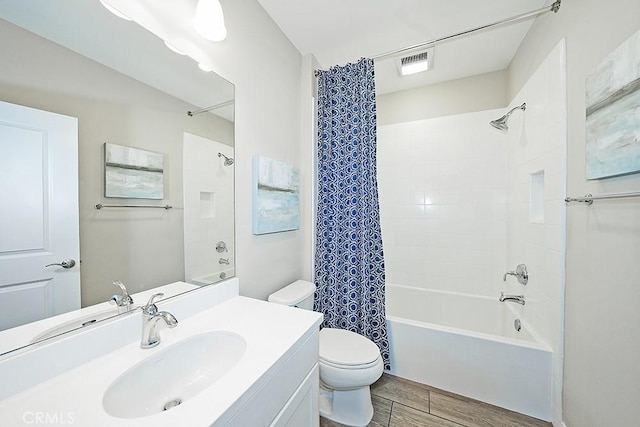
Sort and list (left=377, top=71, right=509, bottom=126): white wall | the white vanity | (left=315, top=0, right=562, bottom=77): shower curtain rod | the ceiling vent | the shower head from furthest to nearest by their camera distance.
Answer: (left=377, top=71, right=509, bottom=126): white wall, the ceiling vent, (left=315, top=0, right=562, bottom=77): shower curtain rod, the shower head, the white vanity

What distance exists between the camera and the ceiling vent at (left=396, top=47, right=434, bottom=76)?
77.5 inches

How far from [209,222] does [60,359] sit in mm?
675

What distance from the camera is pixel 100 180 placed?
804 mm

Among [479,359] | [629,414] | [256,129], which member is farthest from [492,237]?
[256,129]

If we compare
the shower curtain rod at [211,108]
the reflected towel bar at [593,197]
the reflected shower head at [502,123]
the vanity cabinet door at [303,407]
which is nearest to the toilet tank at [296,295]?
the vanity cabinet door at [303,407]

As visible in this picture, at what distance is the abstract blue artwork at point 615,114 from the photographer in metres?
0.87

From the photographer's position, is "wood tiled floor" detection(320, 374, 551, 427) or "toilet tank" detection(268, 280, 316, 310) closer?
"wood tiled floor" detection(320, 374, 551, 427)

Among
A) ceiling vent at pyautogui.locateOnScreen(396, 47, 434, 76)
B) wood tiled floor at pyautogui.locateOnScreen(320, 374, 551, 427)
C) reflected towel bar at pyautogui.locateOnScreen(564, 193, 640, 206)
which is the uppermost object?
ceiling vent at pyautogui.locateOnScreen(396, 47, 434, 76)

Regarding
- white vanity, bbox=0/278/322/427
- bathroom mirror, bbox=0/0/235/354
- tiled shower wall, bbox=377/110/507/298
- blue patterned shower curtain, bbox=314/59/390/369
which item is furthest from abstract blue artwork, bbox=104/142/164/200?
tiled shower wall, bbox=377/110/507/298

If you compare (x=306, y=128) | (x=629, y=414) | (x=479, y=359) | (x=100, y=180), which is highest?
(x=306, y=128)

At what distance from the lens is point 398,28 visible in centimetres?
172

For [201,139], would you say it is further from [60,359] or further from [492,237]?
[492,237]

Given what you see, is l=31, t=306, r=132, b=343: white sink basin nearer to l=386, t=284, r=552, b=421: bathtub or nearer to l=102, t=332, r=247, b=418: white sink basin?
l=102, t=332, r=247, b=418: white sink basin

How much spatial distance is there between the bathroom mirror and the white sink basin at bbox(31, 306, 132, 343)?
0.04m
